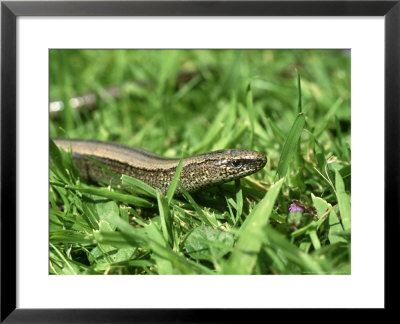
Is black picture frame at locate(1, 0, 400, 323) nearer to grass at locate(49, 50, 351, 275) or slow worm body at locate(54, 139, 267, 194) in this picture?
grass at locate(49, 50, 351, 275)

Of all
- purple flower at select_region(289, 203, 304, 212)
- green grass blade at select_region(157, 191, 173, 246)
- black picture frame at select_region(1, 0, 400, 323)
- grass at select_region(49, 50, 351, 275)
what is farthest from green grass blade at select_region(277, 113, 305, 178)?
green grass blade at select_region(157, 191, 173, 246)

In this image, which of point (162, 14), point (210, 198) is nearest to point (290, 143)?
point (210, 198)

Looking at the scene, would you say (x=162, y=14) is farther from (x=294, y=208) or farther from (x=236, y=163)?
(x=294, y=208)

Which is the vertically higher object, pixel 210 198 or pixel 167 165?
pixel 167 165

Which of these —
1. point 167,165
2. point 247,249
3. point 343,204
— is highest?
point 167,165

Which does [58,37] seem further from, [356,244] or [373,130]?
[356,244]

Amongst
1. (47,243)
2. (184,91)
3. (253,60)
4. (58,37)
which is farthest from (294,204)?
(253,60)

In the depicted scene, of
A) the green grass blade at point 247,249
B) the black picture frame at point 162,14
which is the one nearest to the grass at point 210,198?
the green grass blade at point 247,249
